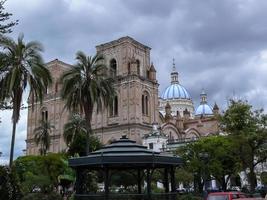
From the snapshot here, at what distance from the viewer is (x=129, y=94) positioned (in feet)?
249

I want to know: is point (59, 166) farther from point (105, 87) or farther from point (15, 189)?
point (15, 189)

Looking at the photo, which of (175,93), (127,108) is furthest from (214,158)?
(175,93)

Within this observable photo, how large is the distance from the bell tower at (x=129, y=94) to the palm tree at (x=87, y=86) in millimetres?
32917

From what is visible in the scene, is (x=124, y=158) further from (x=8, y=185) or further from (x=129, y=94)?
(x=129, y=94)

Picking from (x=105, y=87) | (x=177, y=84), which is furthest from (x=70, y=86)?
(x=177, y=84)

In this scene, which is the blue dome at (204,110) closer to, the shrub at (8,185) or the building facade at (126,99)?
the building facade at (126,99)

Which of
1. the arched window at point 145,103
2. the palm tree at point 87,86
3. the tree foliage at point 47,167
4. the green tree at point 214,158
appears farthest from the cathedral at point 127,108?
the palm tree at point 87,86

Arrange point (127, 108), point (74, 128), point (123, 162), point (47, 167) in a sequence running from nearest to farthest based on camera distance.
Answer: point (123, 162), point (47, 167), point (74, 128), point (127, 108)

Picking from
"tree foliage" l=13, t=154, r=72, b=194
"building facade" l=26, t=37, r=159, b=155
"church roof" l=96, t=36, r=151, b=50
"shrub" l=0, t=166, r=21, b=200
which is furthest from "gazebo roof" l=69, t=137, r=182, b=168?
"church roof" l=96, t=36, r=151, b=50

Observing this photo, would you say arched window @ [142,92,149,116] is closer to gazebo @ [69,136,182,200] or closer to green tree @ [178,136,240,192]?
green tree @ [178,136,240,192]

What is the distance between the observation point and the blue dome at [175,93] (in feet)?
419

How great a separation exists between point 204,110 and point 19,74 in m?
104

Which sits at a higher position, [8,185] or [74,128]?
[74,128]

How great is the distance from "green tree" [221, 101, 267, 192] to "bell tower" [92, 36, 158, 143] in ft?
116
